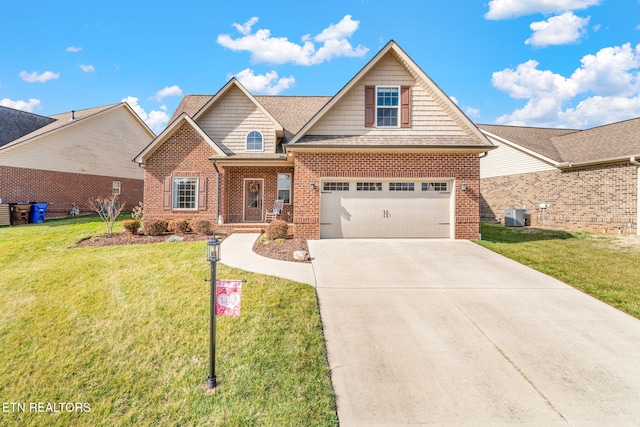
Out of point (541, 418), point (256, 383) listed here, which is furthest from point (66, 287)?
point (541, 418)

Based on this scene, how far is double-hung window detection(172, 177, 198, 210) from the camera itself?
43.8 feet

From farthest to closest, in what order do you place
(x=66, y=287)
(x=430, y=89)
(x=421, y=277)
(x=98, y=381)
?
(x=430, y=89) < (x=421, y=277) < (x=66, y=287) < (x=98, y=381)

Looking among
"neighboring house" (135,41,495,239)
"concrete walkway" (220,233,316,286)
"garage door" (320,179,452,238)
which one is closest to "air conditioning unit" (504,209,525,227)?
"neighboring house" (135,41,495,239)

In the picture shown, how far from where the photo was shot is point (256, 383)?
3.42 meters

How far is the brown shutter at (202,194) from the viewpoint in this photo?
1320 centimetres

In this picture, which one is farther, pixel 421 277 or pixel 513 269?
pixel 513 269

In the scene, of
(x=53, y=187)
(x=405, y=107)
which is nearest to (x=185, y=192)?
(x=405, y=107)

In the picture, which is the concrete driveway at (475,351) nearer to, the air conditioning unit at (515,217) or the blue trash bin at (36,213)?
the air conditioning unit at (515,217)

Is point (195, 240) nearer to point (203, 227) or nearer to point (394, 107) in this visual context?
point (203, 227)

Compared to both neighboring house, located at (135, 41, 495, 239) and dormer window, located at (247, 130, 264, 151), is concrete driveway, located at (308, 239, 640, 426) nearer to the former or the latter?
neighboring house, located at (135, 41, 495, 239)

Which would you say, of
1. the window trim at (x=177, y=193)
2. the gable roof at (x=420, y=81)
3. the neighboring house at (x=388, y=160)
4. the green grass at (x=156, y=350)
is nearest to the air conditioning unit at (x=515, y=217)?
the neighboring house at (x=388, y=160)

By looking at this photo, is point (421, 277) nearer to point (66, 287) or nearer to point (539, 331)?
point (539, 331)

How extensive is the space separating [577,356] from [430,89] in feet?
31.9

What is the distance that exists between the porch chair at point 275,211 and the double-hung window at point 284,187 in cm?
36
